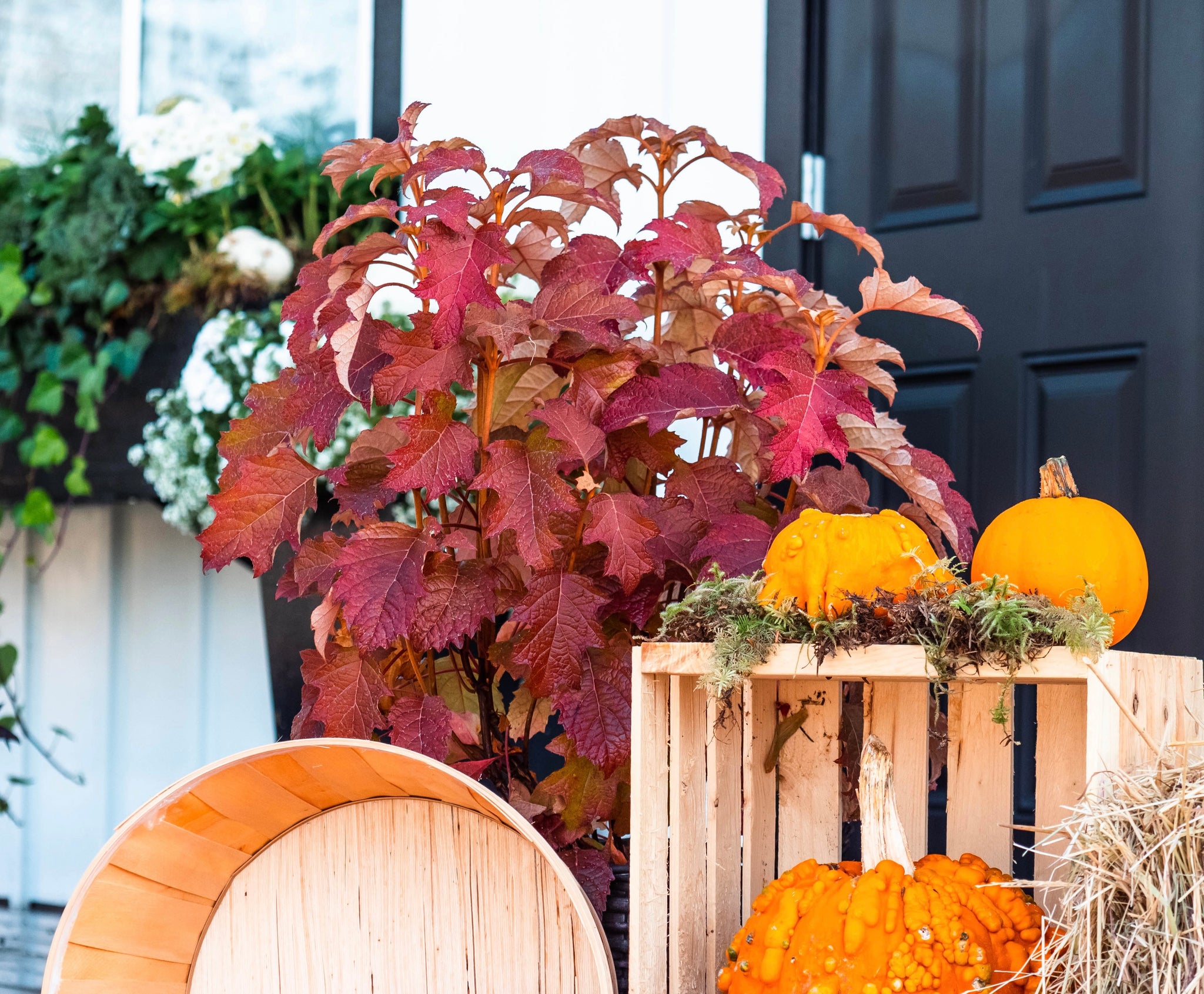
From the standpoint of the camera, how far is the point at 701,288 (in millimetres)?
1265

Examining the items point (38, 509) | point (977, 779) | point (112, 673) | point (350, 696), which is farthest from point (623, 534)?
point (112, 673)

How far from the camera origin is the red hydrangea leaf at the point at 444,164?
1.06 meters

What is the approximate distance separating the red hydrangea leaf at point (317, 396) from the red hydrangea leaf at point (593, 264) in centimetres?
22

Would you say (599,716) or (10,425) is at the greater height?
(10,425)

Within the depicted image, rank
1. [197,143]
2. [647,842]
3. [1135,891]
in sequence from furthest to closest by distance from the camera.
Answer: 1. [197,143]
2. [647,842]
3. [1135,891]

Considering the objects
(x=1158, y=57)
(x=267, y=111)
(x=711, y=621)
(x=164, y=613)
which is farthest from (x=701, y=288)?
(x=164, y=613)

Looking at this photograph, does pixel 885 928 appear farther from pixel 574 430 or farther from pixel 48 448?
pixel 48 448

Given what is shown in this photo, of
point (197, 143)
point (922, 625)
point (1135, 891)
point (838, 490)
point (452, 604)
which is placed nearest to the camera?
point (1135, 891)

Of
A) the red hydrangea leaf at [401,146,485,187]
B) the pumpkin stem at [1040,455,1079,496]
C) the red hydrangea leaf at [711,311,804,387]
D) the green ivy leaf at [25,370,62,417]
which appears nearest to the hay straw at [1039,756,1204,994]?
the pumpkin stem at [1040,455,1079,496]

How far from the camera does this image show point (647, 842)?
0.97 metres

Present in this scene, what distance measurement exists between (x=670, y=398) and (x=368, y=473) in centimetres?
31

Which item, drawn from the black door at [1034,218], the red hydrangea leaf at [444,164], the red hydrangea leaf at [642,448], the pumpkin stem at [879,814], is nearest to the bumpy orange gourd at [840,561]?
the pumpkin stem at [879,814]

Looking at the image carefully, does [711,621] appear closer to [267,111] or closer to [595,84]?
[595,84]

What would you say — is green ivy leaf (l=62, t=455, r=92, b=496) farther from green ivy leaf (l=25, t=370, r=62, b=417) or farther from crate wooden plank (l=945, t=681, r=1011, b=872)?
crate wooden plank (l=945, t=681, r=1011, b=872)
